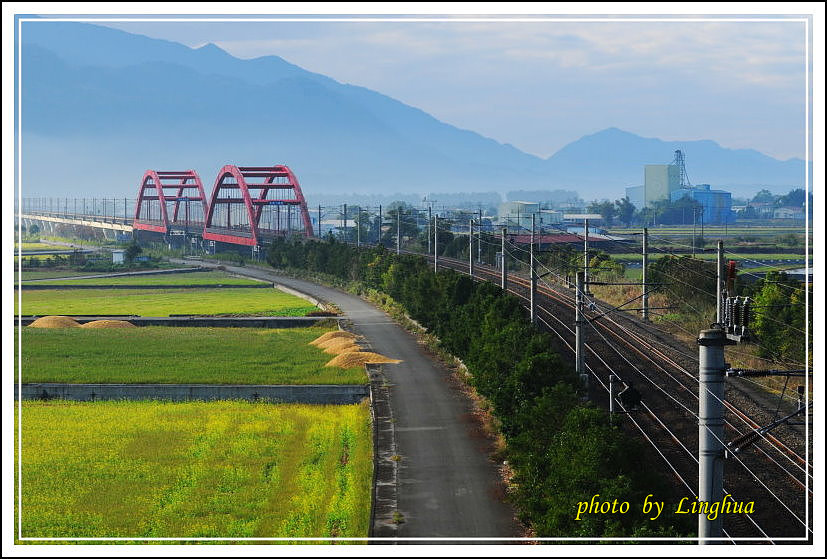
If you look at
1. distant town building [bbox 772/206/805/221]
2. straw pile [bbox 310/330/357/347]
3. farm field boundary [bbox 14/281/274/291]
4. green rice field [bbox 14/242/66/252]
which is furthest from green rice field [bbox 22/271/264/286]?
distant town building [bbox 772/206/805/221]

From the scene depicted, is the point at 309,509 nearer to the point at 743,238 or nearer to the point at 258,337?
the point at 258,337

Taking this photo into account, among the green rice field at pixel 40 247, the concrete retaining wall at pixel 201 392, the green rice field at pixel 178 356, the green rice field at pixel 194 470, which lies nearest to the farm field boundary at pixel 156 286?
the green rice field at pixel 178 356

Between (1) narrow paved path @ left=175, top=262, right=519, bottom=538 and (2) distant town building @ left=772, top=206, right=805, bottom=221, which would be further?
(2) distant town building @ left=772, top=206, right=805, bottom=221

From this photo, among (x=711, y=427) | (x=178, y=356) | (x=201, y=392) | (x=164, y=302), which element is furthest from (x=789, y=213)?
(x=711, y=427)

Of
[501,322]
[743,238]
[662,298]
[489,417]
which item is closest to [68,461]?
[489,417]

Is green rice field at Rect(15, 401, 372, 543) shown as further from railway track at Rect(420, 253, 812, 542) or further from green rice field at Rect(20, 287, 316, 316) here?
green rice field at Rect(20, 287, 316, 316)

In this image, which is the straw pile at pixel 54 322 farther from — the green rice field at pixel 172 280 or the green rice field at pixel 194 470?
the green rice field at pixel 172 280
